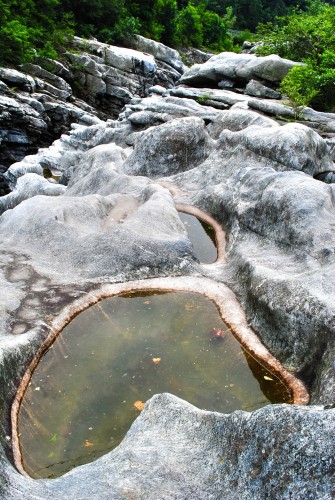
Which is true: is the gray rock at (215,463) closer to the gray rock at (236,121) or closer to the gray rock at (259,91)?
the gray rock at (236,121)

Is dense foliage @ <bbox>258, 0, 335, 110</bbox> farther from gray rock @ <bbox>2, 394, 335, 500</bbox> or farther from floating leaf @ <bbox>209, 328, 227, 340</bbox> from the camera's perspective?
gray rock @ <bbox>2, 394, 335, 500</bbox>

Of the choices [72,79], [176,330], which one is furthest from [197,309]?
[72,79]

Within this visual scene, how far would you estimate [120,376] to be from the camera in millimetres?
8492

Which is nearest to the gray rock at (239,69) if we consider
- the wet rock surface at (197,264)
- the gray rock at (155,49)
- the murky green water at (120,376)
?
the wet rock surface at (197,264)

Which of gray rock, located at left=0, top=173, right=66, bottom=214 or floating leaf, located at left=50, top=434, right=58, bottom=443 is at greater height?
floating leaf, located at left=50, top=434, right=58, bottom=443

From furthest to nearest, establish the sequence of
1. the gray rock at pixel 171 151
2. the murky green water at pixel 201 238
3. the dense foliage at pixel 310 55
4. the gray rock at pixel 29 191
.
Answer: the dense foliage at pixel 310 55, the gray rock at pixel 29 191, the gray rock at pixel 171 151, the murky green water at pixel 201 238

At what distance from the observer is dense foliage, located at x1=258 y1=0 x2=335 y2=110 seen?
23.2 m

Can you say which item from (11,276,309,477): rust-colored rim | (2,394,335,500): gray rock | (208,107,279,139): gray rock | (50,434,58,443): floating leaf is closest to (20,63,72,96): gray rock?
(208,107,279,139): gray rock

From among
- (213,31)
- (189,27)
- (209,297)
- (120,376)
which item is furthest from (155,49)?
(120,376)

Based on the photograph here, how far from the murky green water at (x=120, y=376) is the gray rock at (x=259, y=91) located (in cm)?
1985

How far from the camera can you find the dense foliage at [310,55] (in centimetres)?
2323

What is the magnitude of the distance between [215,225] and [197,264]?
11.7 ft

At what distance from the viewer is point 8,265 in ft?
37.6

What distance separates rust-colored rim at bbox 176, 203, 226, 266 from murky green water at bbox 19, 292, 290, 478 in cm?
317
